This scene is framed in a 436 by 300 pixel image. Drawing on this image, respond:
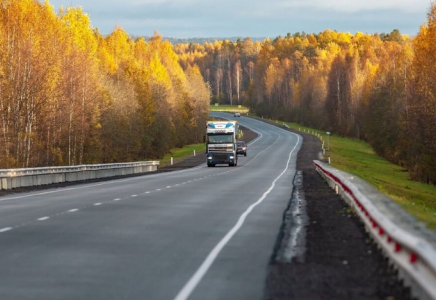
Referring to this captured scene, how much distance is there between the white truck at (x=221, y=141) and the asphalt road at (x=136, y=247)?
39657mm

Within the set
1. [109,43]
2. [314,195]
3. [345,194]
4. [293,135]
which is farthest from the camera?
[293,135]

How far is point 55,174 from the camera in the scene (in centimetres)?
4350

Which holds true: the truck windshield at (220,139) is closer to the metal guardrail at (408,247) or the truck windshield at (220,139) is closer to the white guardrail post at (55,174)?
the white guardrail post at (55,174)

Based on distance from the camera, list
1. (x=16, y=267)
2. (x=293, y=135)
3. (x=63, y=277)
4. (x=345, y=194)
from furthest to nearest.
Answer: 1. (x=293, y=135)
2. (x=345, y=194)
3. (x=16, y=267)
4. (x=63, y=277)

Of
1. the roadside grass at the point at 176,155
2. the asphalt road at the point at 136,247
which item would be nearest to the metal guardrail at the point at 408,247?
the asphalt road at the point at 136,247

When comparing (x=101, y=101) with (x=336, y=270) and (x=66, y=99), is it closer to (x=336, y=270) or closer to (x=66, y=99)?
(x=66, y=99)

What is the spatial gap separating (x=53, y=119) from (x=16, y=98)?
19.1ft

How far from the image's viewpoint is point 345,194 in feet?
85.9

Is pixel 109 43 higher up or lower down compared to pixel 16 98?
higher up

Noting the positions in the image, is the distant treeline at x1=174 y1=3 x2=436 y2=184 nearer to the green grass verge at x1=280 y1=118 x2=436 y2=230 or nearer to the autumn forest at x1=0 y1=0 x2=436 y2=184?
the autumn forest at x1=0 y1=0 x2=436 y2=184

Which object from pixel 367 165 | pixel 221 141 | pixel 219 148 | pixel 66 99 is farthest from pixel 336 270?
pixel 367 165

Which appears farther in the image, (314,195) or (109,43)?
(109,43)

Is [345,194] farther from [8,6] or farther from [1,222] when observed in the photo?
[8,6]

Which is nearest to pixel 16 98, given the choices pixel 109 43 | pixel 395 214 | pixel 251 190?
pixel 251 190
